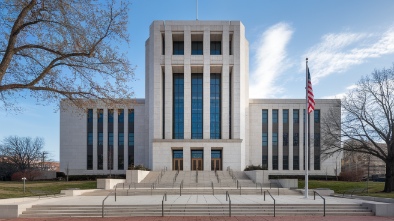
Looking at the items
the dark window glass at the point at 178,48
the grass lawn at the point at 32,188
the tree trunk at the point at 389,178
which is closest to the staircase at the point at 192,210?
the grass lawn at the point at 32,188

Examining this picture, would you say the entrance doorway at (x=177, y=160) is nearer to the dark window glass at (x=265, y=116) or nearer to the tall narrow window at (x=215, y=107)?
the tall narrow window at (x=215, y=107)

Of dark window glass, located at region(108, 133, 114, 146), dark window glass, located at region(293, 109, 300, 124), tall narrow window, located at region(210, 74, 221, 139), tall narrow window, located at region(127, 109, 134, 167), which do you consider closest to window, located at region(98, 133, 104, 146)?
dark window glass, located at region(108, 133, 114, 146)

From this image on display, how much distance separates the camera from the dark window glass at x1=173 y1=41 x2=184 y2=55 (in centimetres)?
5041

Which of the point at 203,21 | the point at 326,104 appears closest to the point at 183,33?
the point at 203,21

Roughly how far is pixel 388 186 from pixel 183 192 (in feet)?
60.3

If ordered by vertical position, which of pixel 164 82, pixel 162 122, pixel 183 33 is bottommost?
pixel 162 122

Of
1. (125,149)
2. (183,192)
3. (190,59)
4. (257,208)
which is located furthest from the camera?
(125,149)

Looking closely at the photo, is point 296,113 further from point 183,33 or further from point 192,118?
point 183,33

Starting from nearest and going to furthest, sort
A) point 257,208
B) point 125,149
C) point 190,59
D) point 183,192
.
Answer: point 257,208
point 183,192
point 190,59
point 125,149

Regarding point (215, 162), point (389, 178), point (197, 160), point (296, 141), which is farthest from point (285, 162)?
point (389, 178)

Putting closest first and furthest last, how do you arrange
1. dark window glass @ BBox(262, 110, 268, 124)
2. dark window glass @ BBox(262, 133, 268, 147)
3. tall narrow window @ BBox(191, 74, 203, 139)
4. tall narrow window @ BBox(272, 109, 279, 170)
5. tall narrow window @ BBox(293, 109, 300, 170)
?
tall narrow window @ BBox(191, 74, 203, 139) < tall narrow window @ BBox(272, 109, 279, 170) < tall narrow window @ BBox(293, 109, 300, 170) < dark window glass @ BBox(262, 133, 268, 147) < dark window glass @ BBox(262, 110, 268, 124)

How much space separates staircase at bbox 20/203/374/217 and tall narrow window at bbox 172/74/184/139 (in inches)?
1183

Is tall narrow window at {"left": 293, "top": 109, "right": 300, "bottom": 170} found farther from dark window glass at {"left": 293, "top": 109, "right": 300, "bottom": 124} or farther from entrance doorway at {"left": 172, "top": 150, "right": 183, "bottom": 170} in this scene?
entrance doorway at {"left": 172, "top": 150, "right": 183, "bottom": 170}

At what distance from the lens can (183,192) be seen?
27297 mm
